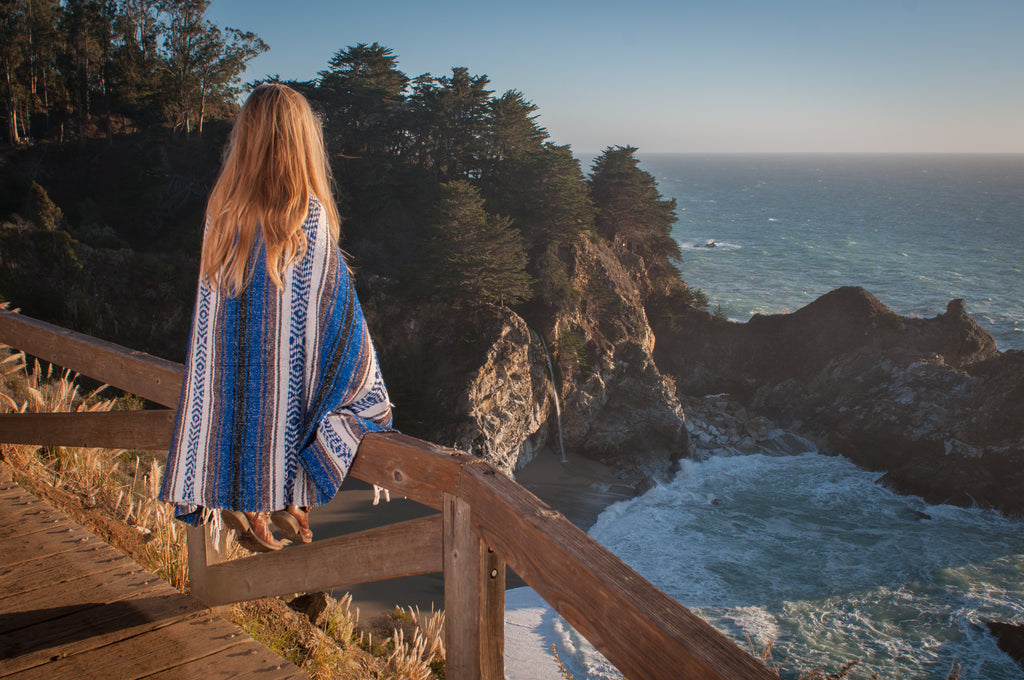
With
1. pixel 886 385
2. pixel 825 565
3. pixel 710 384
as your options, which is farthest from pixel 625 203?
pixel 825 565

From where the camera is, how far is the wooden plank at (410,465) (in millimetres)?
1711

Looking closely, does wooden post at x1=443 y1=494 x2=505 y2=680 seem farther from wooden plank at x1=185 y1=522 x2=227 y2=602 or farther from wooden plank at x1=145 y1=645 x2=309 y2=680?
wooden plank at x1=185 y1=522 x2=227 y2=602

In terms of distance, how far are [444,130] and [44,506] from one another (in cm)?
2545

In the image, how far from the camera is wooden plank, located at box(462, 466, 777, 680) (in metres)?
1.08

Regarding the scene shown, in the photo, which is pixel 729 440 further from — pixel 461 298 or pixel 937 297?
pixel 937 297

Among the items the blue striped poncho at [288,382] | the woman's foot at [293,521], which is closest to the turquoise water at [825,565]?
the woman's foot at [293,521]

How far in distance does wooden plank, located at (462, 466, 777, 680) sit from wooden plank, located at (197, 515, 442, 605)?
0.27m

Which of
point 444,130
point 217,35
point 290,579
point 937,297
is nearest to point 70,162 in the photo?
point 217,35

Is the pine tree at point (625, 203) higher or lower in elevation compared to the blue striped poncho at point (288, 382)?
higher

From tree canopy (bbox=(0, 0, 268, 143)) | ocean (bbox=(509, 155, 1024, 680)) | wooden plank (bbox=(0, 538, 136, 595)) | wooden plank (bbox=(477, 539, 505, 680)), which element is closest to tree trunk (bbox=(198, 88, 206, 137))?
tree canopy (bbox=(0, 0, 268, 143))

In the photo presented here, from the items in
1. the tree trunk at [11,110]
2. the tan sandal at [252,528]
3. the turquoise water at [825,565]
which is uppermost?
the tree trunk at [11,110]

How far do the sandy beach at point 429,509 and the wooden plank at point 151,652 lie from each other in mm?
8783

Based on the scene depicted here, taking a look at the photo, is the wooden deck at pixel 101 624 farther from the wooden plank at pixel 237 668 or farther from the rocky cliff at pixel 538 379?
the rocky cliff at pixel 538 379

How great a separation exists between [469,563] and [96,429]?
222cm
